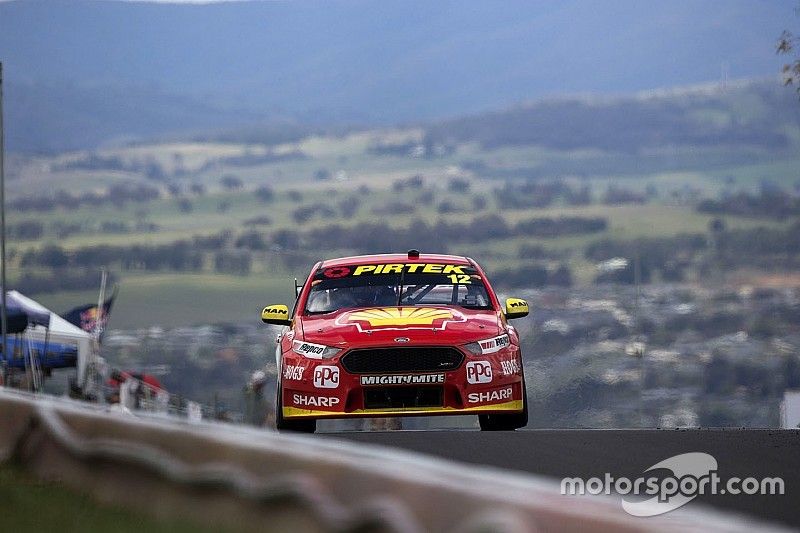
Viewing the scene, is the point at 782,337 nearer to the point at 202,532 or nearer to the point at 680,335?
the point at 680,335

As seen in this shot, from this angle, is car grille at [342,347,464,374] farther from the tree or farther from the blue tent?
the blue tent

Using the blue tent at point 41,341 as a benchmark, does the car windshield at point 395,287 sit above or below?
above

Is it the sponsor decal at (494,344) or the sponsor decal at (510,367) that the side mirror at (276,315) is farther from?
the sponsor decal at (510,367)

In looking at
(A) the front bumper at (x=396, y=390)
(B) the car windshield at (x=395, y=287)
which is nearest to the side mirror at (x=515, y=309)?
(B) the car windshield at (x=395, y=287)

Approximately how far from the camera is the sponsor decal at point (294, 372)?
46.0 feet

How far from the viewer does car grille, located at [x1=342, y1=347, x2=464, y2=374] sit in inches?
542

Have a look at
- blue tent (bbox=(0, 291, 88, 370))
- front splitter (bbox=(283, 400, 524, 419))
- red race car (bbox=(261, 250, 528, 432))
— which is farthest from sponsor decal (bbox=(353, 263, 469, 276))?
blue tent (bbox=(0, 291, 88, 370))

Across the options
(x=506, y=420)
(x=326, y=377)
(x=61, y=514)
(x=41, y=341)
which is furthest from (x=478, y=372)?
(x=41, y=341)

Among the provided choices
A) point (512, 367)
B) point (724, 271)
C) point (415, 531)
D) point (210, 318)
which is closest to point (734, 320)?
point (724, 271)

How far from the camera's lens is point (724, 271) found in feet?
527

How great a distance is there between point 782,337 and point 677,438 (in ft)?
400

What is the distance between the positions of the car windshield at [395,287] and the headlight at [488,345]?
2.88 ft

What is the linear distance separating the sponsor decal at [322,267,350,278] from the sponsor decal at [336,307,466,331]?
85 centimetres

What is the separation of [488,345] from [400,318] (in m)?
0.69
